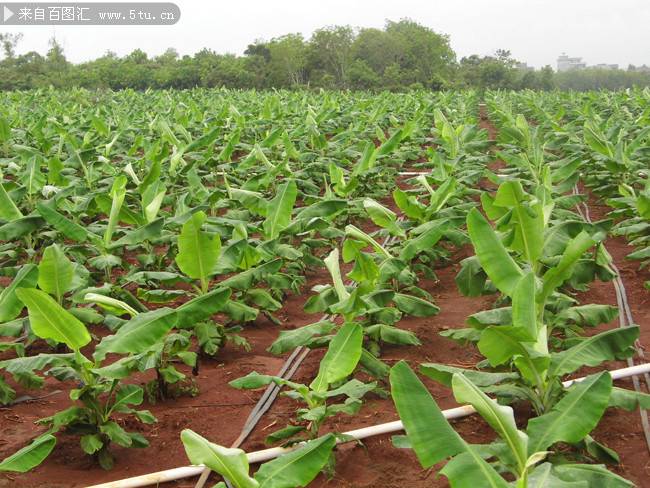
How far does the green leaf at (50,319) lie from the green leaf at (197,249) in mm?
935

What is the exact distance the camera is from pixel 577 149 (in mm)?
8930

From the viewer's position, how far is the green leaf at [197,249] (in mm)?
3803

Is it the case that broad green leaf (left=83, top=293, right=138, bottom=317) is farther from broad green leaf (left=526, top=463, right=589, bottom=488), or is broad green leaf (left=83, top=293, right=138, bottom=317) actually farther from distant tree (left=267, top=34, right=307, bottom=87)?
distant tree (left=267, top=34, right=307, bottom=87)

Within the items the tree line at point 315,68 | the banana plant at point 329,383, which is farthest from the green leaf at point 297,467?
the tree line at point 315,68

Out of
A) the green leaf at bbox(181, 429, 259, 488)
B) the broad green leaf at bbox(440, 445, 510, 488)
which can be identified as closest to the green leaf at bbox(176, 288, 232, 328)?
the green leaf at bbox(181, 429, 259, 488)

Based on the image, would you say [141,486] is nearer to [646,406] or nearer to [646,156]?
[646,406]

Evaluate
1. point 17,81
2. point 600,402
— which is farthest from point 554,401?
point 17,81

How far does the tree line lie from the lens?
46281mm

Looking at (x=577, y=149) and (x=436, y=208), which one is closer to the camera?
(x=436, y=208)

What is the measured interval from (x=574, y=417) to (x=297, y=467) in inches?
39.2

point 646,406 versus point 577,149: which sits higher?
point 577,149

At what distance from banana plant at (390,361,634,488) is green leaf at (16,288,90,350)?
1520 mm

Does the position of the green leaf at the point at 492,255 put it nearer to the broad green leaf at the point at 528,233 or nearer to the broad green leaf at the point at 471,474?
the broad green leaf at the point at 528,233

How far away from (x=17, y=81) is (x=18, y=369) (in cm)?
4502
